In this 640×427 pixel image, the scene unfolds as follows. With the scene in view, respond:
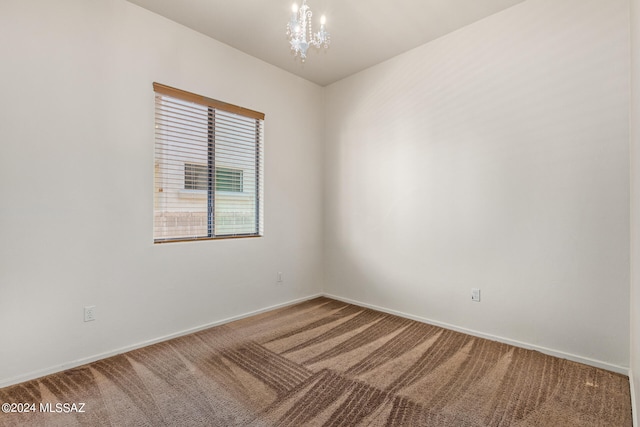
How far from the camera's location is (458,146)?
294 cm

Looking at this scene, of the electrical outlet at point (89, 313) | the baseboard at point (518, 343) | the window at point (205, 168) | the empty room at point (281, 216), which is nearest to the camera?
the empty room at point (281, 216)

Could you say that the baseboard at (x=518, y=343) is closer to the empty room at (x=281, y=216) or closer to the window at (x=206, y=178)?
the empty room at (x=281, y=216)

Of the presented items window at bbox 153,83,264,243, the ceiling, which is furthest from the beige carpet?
the ceiling

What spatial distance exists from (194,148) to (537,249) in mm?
3142

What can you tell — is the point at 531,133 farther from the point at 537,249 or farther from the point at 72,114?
the point at 72,114

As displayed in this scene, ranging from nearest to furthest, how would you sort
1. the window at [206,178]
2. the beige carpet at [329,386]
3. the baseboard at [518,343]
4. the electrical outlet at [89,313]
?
the beige carpet at [329,386] < the baseboard at [518,343] < the electrical outlet at [89,313] < the window at [206,178]

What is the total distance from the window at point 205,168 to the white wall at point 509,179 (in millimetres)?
1331

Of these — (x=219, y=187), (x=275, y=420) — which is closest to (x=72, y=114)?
(x=219, y=187)

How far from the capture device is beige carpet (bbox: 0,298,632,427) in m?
1.74

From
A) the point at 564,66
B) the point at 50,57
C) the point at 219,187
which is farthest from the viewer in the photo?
the point at 219,187

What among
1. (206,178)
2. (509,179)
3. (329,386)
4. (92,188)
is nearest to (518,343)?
(509,179)

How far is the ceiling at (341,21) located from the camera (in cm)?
254

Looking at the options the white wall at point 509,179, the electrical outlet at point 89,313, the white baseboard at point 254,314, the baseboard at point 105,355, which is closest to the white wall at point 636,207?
the white baseboard at point 254,314

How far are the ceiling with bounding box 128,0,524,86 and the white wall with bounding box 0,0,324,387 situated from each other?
0.20 meters
